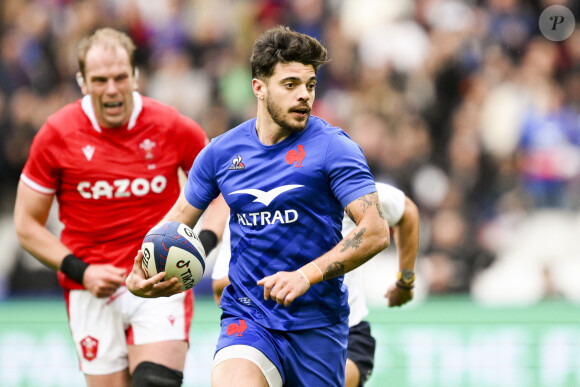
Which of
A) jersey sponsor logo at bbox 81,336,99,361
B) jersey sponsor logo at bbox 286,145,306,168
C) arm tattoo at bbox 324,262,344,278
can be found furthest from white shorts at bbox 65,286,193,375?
arm tattoo at bbox 324,262,344,278

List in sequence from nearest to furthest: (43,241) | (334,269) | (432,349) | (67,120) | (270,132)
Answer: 1. (334,269)
2. (270,132)
3. (43,241)
4. (67,120)
5. (432,349)

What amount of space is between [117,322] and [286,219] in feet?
6.50

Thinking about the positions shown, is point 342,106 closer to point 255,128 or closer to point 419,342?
point 419,342

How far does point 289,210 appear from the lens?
4840 millimetres

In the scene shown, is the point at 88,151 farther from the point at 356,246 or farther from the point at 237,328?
the point at 356,246

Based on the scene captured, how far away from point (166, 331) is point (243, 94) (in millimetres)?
6981

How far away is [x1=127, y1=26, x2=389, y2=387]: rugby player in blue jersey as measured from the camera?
188 inches

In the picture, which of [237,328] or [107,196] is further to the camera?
[107,196]

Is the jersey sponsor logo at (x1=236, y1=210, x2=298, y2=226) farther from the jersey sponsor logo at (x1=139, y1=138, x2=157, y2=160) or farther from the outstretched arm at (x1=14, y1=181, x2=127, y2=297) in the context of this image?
the jersey sponsor logo at (x1=139, y1=138, x2=157, y2=160)

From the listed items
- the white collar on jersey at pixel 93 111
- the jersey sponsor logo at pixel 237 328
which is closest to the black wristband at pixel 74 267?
the white collar on jersey at pixel 93 111

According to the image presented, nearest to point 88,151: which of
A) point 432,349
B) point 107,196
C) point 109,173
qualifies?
point 109,173

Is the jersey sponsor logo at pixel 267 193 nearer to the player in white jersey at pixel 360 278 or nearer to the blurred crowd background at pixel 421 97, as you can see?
the player in white jersey at pixel 360 278

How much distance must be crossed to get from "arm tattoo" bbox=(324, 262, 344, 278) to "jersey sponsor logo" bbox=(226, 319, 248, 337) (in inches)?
24.1

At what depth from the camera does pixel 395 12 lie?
13016mm
